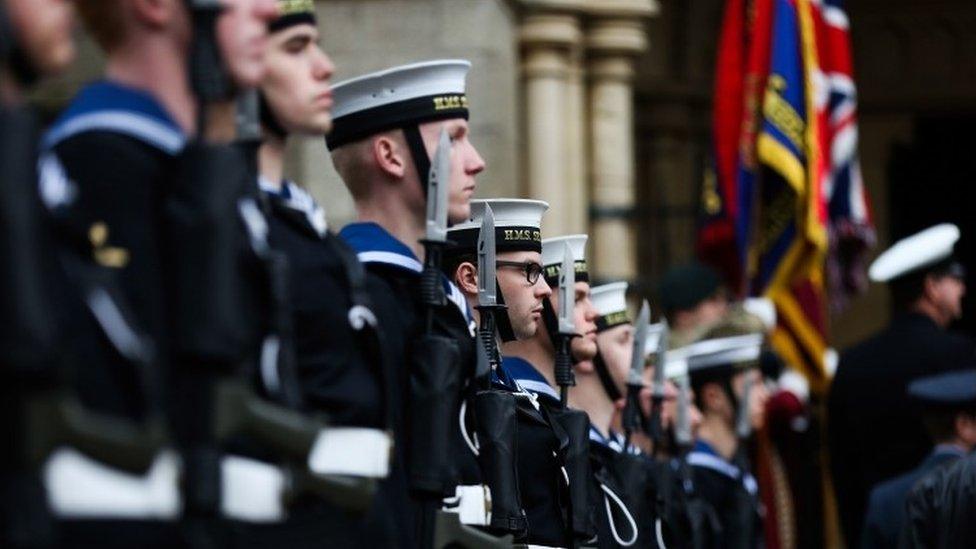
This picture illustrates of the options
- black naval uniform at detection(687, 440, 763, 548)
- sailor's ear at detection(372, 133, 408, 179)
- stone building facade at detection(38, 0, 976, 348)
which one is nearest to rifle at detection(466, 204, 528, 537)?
sailor's ear at detection(372, 133, 408, 179)

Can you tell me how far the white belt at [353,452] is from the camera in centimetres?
489

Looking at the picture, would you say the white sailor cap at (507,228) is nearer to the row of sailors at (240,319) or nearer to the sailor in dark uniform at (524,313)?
the sailor in dark uniform at (524,313)

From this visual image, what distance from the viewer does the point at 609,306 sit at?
941cm

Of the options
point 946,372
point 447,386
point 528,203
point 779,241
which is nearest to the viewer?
point 447,386

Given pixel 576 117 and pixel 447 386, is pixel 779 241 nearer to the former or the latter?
pixel 576 117

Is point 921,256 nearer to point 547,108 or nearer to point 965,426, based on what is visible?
point 965,426

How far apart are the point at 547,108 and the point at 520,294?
276 inches

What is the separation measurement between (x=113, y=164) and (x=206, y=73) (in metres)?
0.20

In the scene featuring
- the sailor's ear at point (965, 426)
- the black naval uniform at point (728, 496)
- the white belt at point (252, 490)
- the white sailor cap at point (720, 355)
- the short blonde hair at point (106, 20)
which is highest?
the short blonde hair at point (106, 20)

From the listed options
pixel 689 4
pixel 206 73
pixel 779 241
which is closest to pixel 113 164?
pixel 206 73

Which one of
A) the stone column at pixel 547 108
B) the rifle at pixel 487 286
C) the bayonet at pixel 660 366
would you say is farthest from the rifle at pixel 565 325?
the stone column at pixel 547 108

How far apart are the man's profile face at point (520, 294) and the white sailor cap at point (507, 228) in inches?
1.6

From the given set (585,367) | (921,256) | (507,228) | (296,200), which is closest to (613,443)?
(585,367)

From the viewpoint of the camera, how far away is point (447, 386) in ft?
18.8
